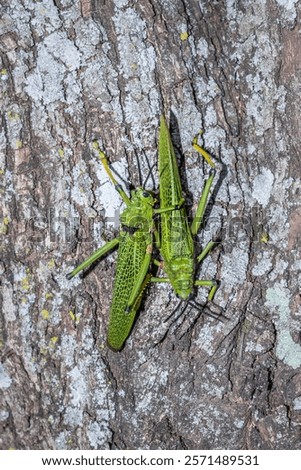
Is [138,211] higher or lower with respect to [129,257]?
higher

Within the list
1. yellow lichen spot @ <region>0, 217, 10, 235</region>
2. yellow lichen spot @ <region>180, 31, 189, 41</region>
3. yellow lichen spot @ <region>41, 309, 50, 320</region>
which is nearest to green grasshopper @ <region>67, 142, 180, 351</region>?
yellow lichen spot @ <region>41, 309, 50, 320</region>

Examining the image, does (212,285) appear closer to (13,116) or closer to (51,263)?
(51,263)

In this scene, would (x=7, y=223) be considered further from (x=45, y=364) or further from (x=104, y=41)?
(x=104, y=41)

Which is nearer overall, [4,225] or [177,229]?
[4,225]

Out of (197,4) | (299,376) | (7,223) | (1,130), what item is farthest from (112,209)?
(299,376)

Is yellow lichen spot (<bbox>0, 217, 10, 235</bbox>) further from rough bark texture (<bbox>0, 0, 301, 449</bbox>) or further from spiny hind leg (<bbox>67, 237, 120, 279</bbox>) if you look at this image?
spiny hind leg (<bbox>67, 237, 120, 279</bbox>)

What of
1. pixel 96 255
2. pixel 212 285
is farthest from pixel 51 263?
pixel 212 285

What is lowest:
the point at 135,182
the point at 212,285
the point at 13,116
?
the point at 212,285
